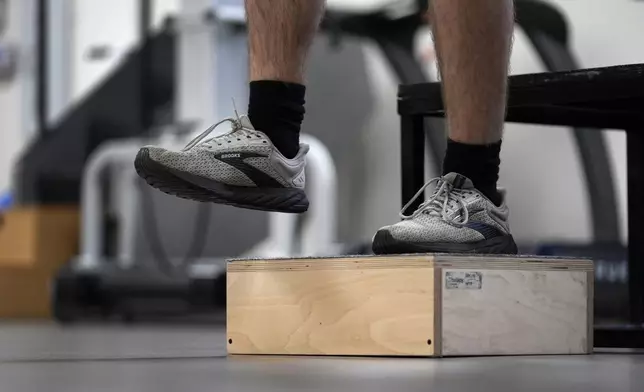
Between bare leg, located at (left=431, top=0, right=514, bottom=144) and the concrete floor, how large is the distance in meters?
0.34

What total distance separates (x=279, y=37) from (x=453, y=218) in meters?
0.36

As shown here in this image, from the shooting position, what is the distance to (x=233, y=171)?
64.4 inches

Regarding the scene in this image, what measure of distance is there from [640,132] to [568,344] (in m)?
0.57

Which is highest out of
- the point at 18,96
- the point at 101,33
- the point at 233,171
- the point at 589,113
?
the point at 101,33

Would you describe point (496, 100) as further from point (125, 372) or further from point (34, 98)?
point (34, 98)

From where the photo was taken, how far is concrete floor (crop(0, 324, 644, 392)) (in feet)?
3.80

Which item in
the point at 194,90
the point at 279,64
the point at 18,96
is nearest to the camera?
the point at 279,64

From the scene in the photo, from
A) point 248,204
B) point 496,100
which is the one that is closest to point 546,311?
point 496,100

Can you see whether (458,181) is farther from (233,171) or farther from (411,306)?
(233,171)

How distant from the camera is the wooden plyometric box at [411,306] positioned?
5.16 ft

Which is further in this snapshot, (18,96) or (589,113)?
(18,96)

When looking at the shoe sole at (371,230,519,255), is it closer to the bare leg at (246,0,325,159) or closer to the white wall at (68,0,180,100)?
the bare leg at (246,0,325,159)

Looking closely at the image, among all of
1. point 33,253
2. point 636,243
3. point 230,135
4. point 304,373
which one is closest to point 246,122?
point 230,135

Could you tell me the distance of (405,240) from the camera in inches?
63.8
